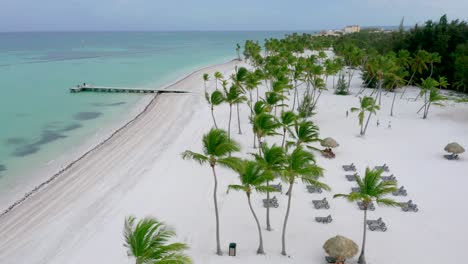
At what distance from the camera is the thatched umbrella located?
13.4 meters

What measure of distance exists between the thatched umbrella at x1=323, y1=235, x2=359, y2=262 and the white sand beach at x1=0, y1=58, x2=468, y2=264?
40.3 inches

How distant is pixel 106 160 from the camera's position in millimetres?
26078

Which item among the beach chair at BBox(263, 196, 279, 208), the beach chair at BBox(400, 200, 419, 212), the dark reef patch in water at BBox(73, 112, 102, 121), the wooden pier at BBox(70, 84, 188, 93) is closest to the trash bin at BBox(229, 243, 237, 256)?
the beach chair at BBox(263, 196, 279, 208)

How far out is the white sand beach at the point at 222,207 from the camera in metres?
15.2

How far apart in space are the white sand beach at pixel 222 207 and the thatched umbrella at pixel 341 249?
3.36ft

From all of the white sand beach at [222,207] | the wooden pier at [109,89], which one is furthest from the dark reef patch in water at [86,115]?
the wooden pier at [109,89]

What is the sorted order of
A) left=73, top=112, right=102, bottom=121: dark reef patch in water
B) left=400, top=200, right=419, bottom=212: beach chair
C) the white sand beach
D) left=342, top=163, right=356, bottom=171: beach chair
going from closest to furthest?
the white sand beach, left=400, top=200, right=419, bottom=212: beach chair, left=342, top=163, right=356, bottom=171: beach chair, left=73, top=112, right=102, bottom=121: dark reef patch in water

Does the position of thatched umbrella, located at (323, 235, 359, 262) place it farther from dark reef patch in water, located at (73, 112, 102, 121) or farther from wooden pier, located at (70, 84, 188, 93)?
wooden pier, located at (70, 84, 188, 93)

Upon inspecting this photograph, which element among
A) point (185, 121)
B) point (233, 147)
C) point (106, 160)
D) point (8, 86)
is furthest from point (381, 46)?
point (8, 86)

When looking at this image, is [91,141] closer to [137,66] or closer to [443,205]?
[443,205]

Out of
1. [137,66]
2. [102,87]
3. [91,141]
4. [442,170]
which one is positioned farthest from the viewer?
[137,66]

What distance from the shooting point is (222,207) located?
1853 cm

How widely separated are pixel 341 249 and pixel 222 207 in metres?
6.94

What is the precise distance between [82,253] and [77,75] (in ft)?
206
